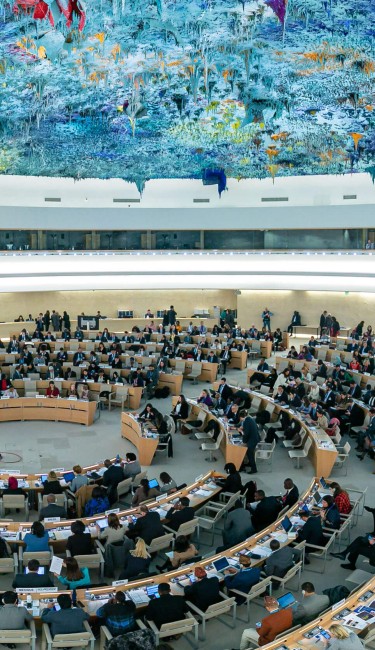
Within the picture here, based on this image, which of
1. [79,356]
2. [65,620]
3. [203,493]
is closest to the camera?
[65,620]

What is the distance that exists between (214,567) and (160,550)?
85.6 inches

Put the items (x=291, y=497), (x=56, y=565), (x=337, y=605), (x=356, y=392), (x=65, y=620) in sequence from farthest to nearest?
(x=356, y=392) < (x=291, y=497) < (x=56, y=565) < (x=337, y=605) < (x=65, y=620)

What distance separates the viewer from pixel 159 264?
3400cm

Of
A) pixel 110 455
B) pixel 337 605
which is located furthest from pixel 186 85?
pixel 337 605

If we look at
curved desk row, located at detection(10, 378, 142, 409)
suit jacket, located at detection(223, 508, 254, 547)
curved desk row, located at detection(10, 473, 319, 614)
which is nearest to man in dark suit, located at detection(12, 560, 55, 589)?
curved desk row, located at detection(10, 473, 319, 614)

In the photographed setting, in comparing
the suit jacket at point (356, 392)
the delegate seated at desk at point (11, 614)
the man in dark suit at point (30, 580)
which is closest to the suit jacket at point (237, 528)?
the man in dark suit at point (30, 580)

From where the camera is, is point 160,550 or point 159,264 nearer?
point 160,550

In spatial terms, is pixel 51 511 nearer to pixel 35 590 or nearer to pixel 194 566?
pixel 35 590

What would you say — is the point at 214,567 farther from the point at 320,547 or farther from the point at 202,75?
the point at 202,75

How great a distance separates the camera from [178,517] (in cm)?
1233

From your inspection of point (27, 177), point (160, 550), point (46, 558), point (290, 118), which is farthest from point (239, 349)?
point (46, 558)

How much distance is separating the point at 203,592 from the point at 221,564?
2.92 ft

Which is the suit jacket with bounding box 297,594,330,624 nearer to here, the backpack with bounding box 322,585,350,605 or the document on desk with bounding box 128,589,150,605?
the backpack with bounding box 322,585,350,605

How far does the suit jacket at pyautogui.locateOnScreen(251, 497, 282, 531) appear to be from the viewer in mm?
12688
